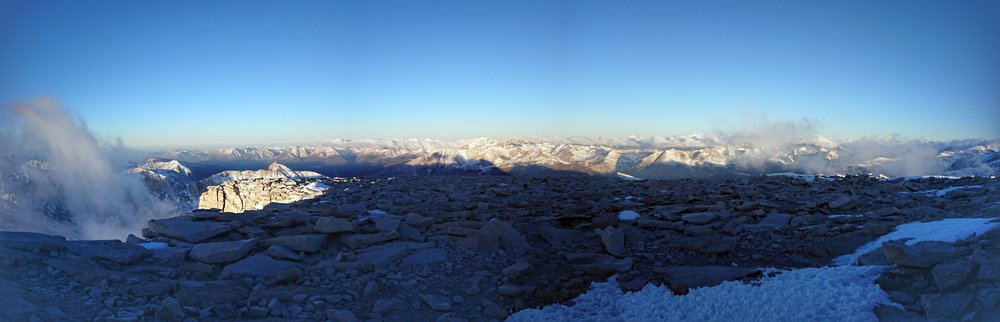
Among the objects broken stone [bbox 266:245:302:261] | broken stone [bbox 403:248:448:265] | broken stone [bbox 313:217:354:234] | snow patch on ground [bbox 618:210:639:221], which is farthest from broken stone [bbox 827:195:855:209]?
broken stone [bbox 266:245:302:261]

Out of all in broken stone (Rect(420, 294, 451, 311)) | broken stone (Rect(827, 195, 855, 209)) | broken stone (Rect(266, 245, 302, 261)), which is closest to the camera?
broken stone (Rect(420, 294, 451, 311))

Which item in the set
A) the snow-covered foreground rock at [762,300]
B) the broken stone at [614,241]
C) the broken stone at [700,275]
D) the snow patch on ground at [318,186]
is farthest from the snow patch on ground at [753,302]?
the snow patch on ground at [318,186]

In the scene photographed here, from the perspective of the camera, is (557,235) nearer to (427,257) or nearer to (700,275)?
(427,257)

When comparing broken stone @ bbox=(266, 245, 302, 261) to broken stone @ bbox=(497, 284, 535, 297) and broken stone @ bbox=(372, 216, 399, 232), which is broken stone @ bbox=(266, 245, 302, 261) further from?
broken stone @ bbox=(497, 284, 535, 297)

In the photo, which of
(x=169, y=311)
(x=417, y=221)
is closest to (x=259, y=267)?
(x=169, y=311)

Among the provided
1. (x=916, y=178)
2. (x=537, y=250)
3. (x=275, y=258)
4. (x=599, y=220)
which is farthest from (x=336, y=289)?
(x=916, y=178)

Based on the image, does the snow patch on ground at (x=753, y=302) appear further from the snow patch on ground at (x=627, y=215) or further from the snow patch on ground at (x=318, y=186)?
the snow patch on ground at (x=318, y=186)
